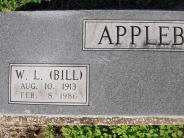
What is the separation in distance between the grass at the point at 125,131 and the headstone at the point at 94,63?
0.73 metres

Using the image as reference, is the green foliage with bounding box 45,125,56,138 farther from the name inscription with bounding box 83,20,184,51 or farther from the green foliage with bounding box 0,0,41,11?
the green foliage with bounding box 0,0,41,11

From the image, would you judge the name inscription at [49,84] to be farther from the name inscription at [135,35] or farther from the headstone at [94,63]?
the name inscription at [135,35]

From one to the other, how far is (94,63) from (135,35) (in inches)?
20.1

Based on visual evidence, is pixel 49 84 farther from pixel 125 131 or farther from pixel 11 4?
pixel 11 4

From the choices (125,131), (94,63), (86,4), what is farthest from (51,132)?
(86,4)

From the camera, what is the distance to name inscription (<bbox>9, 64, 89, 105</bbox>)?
3.75 meters

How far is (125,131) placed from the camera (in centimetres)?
443

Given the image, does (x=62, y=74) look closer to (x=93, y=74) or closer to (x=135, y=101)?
(x=93, y=74)

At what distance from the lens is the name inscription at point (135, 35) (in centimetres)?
373

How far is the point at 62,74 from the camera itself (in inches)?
148

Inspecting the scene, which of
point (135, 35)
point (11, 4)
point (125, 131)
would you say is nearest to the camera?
point (135, 35)

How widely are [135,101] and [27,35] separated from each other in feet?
4.32

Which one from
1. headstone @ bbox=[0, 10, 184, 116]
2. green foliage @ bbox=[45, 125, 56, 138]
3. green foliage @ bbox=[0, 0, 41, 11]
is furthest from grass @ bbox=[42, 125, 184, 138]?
green foliage @ bbox=[0, 0, 41, 11]

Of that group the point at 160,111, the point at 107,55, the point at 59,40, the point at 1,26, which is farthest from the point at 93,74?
the point at 1,26
